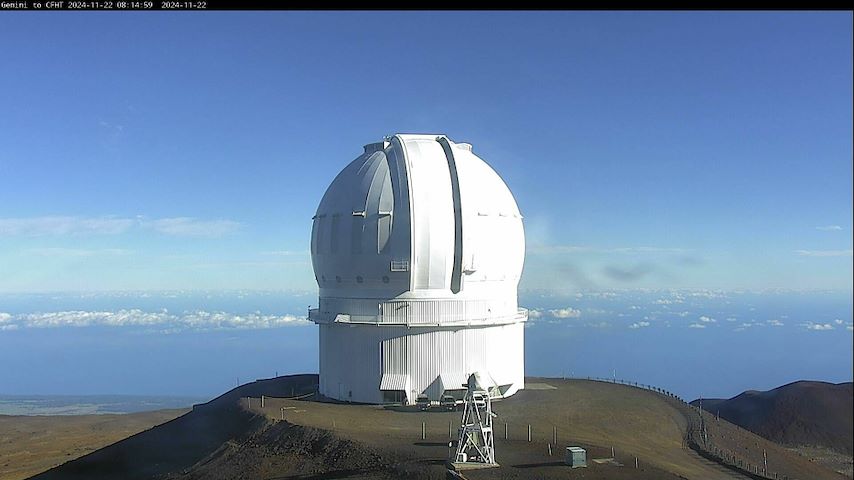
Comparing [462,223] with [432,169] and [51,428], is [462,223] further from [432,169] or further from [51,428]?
[51,428]

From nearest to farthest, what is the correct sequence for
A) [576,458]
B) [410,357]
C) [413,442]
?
[576,458] → [413,442] → [410,357]

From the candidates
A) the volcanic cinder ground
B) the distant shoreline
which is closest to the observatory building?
the volcanic cinder ground

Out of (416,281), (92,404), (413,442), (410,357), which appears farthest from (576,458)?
(92,404)

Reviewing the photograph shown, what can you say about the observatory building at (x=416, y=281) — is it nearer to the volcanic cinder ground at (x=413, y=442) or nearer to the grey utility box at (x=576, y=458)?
the volcanic cinder ground at (x=413, y=442)

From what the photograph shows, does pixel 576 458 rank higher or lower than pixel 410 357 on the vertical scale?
lower

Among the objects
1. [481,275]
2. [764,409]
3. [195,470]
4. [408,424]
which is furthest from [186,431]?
[764,409]

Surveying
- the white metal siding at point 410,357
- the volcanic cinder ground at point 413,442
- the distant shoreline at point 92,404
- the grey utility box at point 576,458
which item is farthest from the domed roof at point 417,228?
the distant shoreline at point 92,404

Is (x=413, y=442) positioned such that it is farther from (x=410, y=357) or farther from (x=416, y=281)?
(x=416, y=281)
